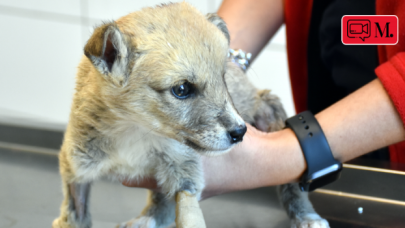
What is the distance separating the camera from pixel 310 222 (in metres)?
1.17

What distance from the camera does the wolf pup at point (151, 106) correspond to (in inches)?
36.4

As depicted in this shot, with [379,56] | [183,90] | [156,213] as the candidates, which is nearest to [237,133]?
[183,90]

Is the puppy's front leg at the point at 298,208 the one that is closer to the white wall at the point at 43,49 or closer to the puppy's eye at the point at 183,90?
the puppy's eye at the point at 183,90

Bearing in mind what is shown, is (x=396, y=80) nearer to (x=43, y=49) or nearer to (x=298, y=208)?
(x=298, y=208)

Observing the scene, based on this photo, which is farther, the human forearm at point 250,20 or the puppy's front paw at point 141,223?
the human forearm at point 250,20

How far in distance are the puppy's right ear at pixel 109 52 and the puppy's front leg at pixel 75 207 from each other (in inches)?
13.6

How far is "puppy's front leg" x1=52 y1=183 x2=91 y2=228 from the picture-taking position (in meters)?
1.13

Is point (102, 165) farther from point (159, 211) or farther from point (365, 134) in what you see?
point (365, 134)

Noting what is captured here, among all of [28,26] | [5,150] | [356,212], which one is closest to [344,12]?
[356,212]

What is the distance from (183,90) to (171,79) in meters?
0.04

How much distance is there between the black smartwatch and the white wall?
6.35 ft

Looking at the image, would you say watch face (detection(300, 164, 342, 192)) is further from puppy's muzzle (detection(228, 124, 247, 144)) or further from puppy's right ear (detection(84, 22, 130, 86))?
puppy's right ear (detection(84, 22, 130, 86))

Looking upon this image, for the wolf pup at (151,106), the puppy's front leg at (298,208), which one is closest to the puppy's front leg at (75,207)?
the wolf pup at (151,106)

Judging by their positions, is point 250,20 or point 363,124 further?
point 250,20
